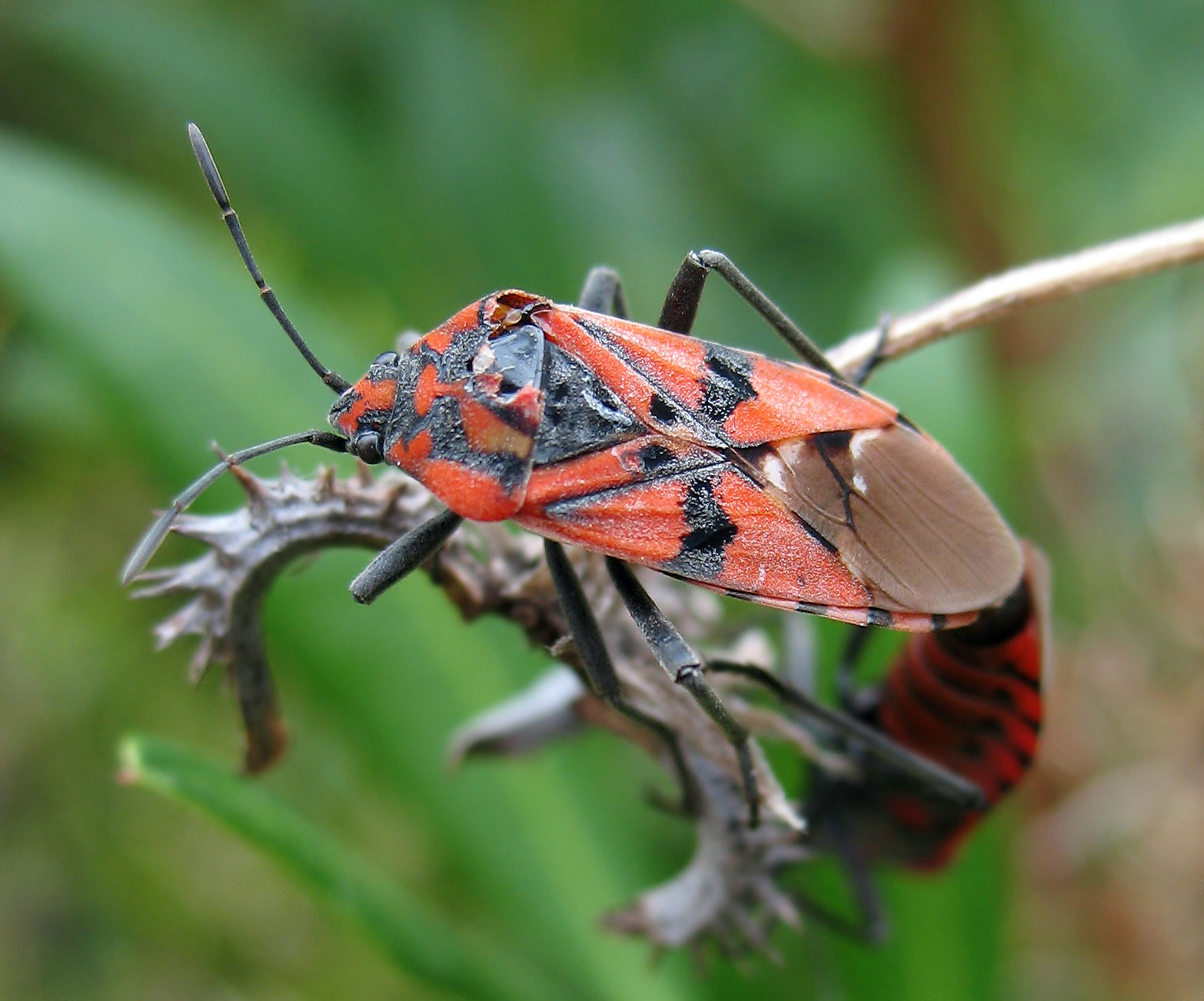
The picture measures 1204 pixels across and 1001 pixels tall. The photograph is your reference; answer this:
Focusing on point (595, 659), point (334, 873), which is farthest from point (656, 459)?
point (334, 873)

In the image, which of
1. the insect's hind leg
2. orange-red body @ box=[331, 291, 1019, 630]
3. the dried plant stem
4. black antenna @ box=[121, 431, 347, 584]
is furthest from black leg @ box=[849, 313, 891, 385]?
black antenna @ box=[121, 431, 347, 584]

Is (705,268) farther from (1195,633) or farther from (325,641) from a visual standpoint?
(1195,633)

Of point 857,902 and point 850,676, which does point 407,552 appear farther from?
point 857,902

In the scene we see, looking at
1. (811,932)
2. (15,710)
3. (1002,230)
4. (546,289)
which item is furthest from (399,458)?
(1002,230)

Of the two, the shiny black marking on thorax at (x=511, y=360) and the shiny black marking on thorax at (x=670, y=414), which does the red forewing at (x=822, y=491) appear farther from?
the shiny black marking on thorax at (x=511, y=360)

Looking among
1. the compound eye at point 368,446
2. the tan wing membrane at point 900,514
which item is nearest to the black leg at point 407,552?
the compound eye at point 368,446

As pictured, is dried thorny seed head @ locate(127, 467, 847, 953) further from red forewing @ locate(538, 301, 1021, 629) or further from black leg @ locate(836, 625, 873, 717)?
black leg @ locate(836, 625, 873, 717)
